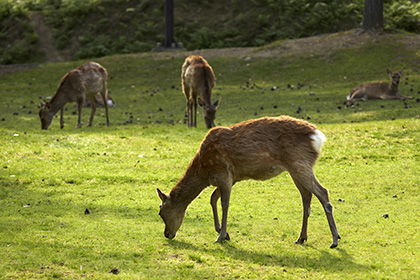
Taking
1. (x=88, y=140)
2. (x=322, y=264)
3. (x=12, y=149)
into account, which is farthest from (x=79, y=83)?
(x=322, y=264)

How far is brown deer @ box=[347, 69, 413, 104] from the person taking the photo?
20.1 meters

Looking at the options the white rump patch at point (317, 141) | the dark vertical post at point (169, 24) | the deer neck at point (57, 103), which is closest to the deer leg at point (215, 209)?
the white rump patch at point (317, 141)

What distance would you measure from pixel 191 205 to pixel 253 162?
2.44 meters

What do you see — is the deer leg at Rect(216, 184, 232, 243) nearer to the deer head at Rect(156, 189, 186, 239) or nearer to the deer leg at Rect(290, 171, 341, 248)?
the deer head at Rect(156, 189, 186, 239)

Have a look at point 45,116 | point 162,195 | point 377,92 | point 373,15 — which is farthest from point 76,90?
point 373,15

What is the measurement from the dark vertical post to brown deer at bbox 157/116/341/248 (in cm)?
2458

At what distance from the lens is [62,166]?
11469 millimetres

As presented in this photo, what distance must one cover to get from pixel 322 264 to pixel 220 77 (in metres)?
20.5

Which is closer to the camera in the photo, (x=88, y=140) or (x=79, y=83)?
(x=88, y=140)

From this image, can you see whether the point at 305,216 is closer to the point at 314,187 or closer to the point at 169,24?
the point at 314,187

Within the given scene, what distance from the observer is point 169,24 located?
3130 cm

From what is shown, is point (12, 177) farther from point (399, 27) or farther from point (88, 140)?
point (399, 27)

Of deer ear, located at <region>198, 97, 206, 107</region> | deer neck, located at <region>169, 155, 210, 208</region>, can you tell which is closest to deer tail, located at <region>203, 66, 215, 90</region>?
deer ear, located at <region>198, 97, 206, 107</region>

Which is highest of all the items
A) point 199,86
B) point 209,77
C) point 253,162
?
point 253,162
